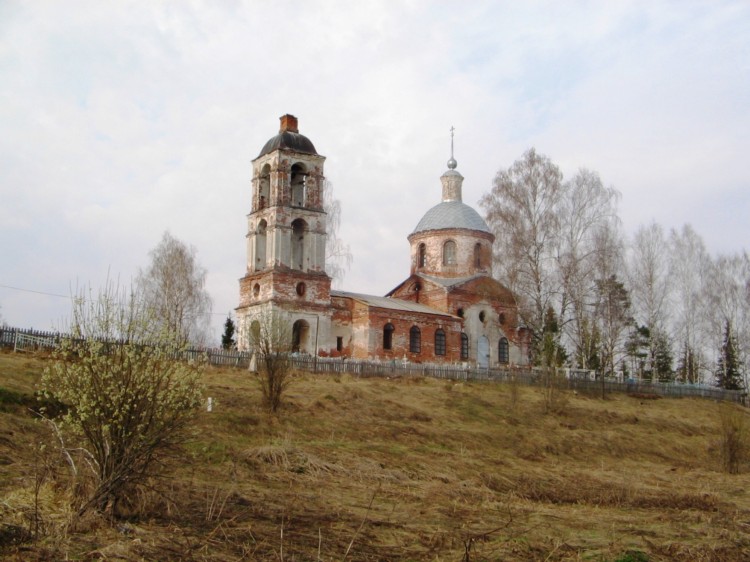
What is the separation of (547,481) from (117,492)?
354 inches

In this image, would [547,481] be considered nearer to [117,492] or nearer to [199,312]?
[117,492]

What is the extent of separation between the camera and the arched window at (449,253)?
148ft

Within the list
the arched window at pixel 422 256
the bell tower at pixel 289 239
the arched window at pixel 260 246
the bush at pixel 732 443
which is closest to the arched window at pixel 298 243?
the bell tower at pixel 289 239

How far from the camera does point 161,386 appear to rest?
9.05 metres

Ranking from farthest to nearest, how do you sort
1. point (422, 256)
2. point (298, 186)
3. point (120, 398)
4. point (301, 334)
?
point (422, 256) → point (298, 186) → point (301, 334) → point (120, 398)

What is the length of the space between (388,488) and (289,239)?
2608 cm

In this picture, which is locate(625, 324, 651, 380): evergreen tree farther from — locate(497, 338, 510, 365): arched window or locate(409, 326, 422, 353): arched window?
locate(409, 326, 422, 353): arched window

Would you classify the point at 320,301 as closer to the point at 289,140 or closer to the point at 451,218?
the point at 289,140

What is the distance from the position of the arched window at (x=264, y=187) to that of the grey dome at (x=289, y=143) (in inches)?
33.3

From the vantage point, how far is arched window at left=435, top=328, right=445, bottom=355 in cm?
4062

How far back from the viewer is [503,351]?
43.6m

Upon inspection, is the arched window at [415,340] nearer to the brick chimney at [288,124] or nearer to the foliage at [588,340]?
the foliage at [588,340]

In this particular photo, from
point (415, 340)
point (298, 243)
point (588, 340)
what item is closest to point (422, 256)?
point (415, 340)

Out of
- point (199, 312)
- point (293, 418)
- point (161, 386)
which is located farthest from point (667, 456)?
point (199, 312)
